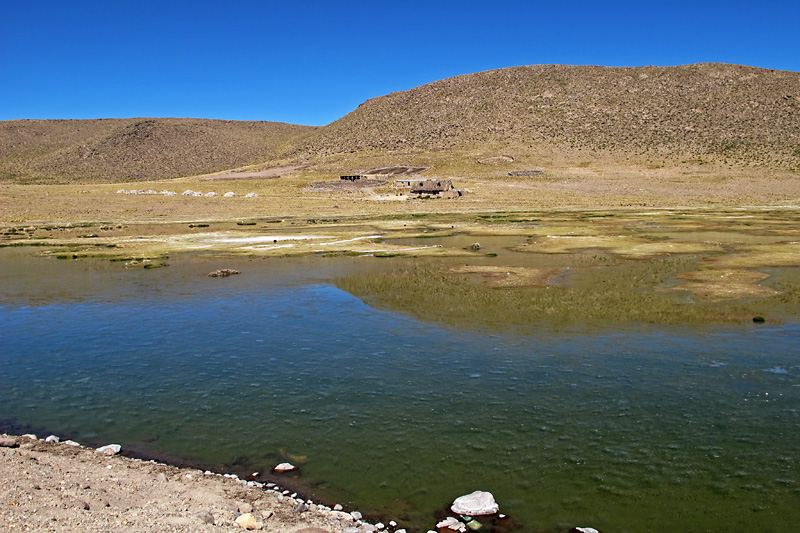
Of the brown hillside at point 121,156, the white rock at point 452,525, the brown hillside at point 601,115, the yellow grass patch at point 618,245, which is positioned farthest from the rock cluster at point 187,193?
the white rock at point 452,525

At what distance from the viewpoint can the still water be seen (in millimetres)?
8820

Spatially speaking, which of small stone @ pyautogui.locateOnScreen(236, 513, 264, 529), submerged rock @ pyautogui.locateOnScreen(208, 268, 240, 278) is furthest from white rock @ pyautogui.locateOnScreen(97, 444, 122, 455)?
submerged rock @ pyautogui.locateOnScreen(208, 268, 240, 278)

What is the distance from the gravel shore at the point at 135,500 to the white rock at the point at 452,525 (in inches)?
20.7

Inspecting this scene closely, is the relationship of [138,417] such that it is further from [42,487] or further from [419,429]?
[419,429]

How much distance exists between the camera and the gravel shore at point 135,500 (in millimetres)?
7211

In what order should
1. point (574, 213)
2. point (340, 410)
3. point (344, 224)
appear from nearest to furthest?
point (340, 410) → point (344, 224) → point (574, 213)

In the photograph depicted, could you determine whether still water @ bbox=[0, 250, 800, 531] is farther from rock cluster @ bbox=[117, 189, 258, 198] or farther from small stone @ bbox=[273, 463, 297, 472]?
rock cluster @ bbox=[117, 189, 258, 198]

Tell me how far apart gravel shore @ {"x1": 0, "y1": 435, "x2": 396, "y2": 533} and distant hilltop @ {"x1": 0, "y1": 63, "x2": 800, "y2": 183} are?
366ft

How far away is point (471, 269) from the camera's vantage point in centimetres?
2692

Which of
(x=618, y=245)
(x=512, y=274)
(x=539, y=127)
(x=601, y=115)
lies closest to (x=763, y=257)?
(x=618, y=245)

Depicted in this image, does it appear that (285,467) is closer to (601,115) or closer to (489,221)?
(489,221)

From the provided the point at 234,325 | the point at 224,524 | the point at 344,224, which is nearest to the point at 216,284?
the point at 234,325

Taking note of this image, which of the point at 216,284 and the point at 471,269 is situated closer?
the point at 216,284

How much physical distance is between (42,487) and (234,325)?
10389mm
